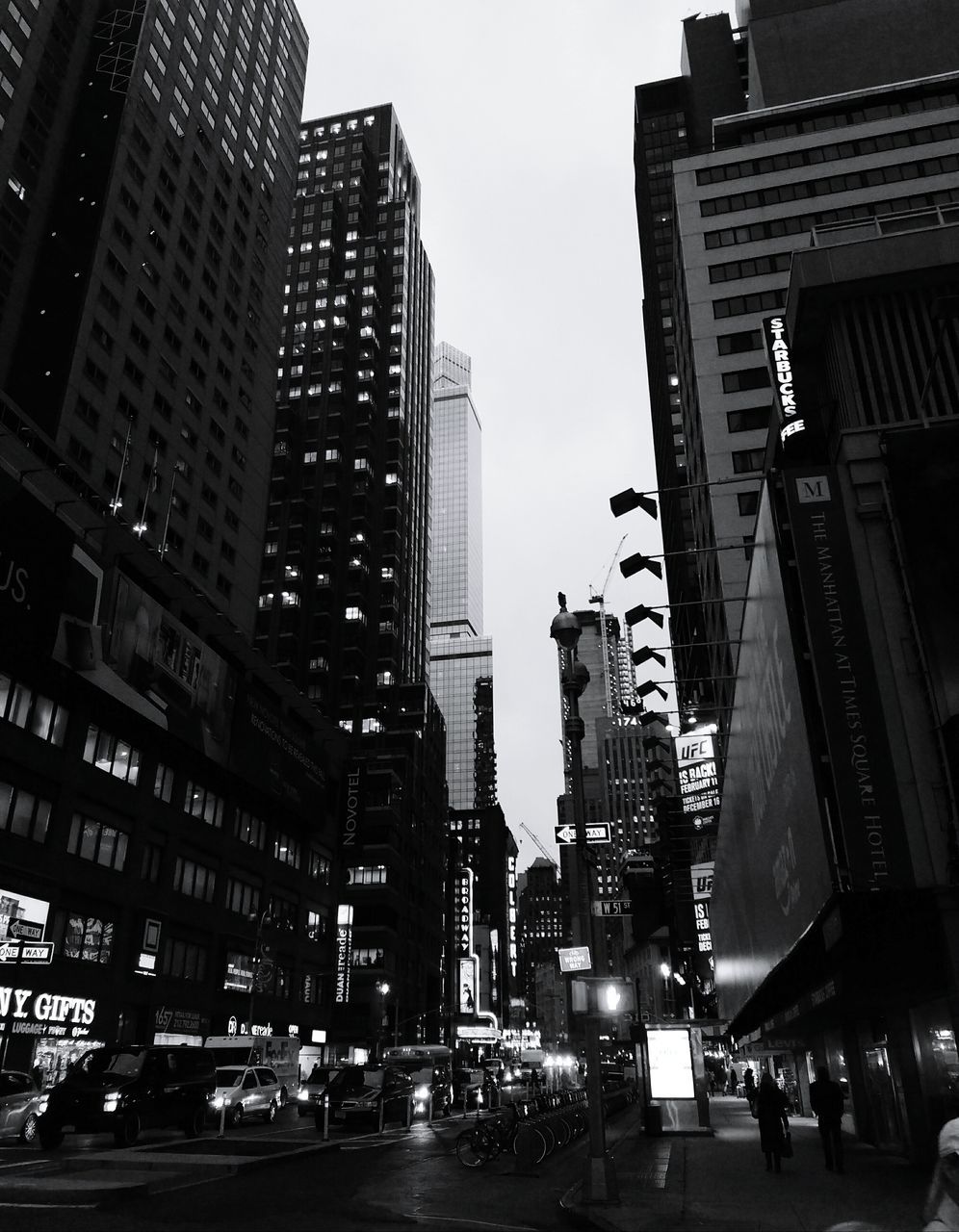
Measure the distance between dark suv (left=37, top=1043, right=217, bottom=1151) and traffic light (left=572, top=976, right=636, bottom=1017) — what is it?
12.3 m

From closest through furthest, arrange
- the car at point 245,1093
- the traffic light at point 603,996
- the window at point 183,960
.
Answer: the traffic light at point 603,996 → the car at point 245,1093 → the window at point 183,960

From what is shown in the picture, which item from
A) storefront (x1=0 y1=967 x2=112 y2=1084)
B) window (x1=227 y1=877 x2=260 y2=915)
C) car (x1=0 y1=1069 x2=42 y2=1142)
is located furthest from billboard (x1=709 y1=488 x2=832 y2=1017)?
window (x1=227 y1=877 x2=260 y2=915)

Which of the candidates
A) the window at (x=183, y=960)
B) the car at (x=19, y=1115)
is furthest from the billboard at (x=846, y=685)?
the window at (x=183, y=960)

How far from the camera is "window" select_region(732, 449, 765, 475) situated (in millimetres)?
59844

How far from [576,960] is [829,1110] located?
6078 millimetres

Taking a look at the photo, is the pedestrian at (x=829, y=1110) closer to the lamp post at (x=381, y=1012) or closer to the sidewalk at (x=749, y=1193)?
the sidewalk at (x=749, y=1193)

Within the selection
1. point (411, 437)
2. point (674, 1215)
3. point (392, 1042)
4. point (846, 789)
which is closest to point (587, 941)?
point (674, 1215)

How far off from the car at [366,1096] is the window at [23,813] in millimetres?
18042

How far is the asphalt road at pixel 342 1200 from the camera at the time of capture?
430 inches

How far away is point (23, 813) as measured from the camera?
38656 mm

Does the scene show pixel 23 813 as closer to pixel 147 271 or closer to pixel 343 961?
pixel 343 961

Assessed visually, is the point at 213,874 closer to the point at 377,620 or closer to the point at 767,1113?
the point at 767,1113

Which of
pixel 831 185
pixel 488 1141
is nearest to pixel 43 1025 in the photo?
pixel 488 1141

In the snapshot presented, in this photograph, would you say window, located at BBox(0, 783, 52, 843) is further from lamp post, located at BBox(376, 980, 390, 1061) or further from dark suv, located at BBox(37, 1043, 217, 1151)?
lamp post, located at BBox(376, 980, 390, 1061)
